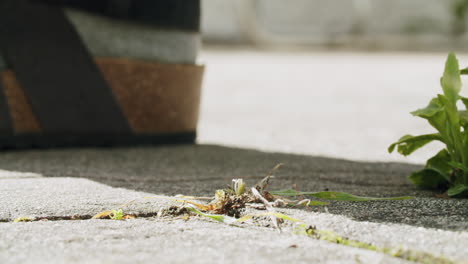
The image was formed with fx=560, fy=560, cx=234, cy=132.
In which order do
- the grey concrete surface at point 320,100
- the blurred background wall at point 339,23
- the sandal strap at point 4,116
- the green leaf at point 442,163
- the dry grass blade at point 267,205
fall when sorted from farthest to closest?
the blurred background wall at point 339,23
the grey concrete surface at point 320,100
the sandal strap at point 4,116
the green leaf at point 442,163
the dry grass blade at point 267,205

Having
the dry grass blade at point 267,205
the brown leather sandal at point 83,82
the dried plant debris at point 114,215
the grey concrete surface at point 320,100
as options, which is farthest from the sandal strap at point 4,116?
the dry grass blade at point 267,205

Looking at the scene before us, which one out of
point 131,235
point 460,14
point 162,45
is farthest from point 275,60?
point 131,235

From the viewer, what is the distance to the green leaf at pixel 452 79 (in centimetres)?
87

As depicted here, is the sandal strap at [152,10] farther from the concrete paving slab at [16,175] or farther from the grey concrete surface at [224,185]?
the concrete paving slab at [16,175]

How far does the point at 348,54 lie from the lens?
610 cm

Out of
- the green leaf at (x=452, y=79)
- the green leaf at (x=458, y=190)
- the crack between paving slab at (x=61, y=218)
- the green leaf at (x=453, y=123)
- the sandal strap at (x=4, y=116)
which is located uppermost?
the green leaf at (x=452, y=79)

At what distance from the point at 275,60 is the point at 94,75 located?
14.1 ft

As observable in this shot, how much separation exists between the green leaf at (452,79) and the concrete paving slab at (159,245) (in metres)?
0.38

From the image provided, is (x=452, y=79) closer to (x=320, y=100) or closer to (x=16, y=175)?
(x=16, y=175)

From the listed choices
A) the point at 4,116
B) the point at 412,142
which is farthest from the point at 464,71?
the point at 4,116

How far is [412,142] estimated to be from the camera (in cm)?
Answer: 98

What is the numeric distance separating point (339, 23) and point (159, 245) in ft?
21.6

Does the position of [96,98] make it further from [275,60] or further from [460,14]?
[460,14]

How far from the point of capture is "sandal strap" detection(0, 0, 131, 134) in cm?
143
